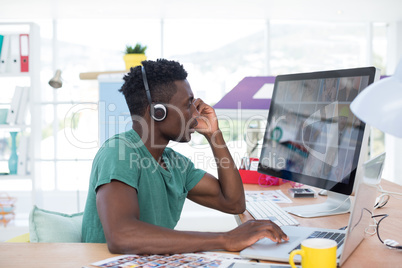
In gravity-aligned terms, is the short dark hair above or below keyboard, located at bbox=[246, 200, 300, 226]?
above

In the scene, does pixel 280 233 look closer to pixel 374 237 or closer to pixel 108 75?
pixel 374 237

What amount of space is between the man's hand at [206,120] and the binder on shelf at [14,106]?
7.73 ft

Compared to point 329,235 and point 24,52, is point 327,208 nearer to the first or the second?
point 329,235

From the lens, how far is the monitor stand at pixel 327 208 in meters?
1.45

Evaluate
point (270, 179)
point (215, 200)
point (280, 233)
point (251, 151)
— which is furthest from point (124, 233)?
point (251, 151)

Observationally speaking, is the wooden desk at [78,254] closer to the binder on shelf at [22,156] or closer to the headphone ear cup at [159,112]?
the headphone ear cup at [159,112]

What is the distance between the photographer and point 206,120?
1.72m

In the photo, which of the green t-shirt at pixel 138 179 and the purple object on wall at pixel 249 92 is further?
the purple object on wall at pixel 249 92

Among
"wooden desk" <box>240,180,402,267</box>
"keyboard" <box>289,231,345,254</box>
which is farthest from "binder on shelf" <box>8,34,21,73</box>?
"keyboard" <box>289,231,345,254</box>

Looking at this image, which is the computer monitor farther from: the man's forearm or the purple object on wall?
the purple object on wall

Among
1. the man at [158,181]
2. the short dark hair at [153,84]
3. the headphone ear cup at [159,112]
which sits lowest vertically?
the man at [158,181]

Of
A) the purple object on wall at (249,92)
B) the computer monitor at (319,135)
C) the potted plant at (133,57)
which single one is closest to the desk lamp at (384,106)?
the computer monitor at (319,135)

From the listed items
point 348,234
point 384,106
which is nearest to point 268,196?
point 348,234

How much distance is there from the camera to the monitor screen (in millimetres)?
1324
